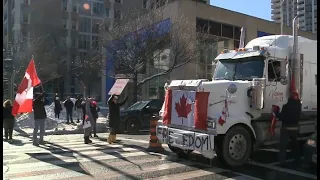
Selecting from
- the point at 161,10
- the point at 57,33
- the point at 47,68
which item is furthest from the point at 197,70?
the point at 57,33

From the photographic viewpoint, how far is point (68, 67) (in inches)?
2386

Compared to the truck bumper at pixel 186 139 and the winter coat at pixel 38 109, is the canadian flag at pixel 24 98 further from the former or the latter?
the truck bumper at pixel 186 139

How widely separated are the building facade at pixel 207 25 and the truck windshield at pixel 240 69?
597 inches

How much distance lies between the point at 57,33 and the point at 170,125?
175ft

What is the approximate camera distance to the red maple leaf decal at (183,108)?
8.59m

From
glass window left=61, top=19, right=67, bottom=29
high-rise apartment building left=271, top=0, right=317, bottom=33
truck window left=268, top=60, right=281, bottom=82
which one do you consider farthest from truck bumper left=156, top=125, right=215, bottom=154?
glass window left=61, top=19, right=67, bottom=29

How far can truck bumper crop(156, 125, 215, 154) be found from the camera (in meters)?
7.95

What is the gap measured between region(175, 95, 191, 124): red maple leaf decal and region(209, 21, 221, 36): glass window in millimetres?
21757

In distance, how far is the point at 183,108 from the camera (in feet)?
28.6

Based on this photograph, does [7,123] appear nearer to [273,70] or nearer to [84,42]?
[273,70]

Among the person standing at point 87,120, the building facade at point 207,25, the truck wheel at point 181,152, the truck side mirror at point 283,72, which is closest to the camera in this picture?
the truck side mirror at point 283,72

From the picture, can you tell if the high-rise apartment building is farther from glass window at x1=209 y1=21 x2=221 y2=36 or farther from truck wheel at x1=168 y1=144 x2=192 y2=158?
glass window at x1=209 y1=21 x2=221 y2=36

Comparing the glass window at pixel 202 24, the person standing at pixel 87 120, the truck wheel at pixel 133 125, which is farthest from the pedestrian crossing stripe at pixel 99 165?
the glass window at pixel 202 24

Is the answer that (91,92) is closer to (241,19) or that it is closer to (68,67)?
(68,67)
